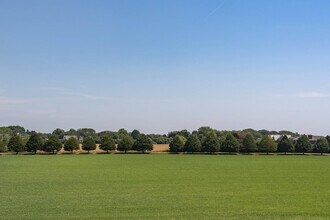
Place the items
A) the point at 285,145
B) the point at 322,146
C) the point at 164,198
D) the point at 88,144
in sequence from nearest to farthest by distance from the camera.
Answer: the point at 164,198 → the point at 322,146 → the point at 285,145 → the point at 88,144

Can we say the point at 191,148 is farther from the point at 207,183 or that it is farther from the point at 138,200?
the point at 138,200

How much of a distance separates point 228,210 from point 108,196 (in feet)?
32.4

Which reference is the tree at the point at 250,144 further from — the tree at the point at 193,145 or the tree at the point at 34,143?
the tree at the point at 34,143

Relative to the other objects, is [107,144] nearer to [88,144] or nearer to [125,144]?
[125,144]

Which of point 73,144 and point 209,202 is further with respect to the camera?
point 73,144

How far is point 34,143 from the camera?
360ft

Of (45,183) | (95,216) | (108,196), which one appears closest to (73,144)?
(45,183)

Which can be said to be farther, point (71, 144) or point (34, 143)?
point (71, 144)

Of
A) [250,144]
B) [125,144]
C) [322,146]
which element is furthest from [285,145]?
[125,144]

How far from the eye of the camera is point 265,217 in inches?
914

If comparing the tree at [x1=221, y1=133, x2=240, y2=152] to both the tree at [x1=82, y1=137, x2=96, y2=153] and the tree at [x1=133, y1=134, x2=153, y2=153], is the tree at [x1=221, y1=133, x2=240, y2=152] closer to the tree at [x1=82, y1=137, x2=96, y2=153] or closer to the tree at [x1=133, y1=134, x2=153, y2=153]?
the tree at [x1=133, y1=134, x2=153, y2=153]

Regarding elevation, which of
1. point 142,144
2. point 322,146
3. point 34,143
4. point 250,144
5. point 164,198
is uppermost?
point 34,143

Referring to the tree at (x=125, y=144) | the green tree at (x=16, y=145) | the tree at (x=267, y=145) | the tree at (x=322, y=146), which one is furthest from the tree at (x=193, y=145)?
the green tree at (x=16, y=145)

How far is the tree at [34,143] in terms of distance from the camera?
360 feet
